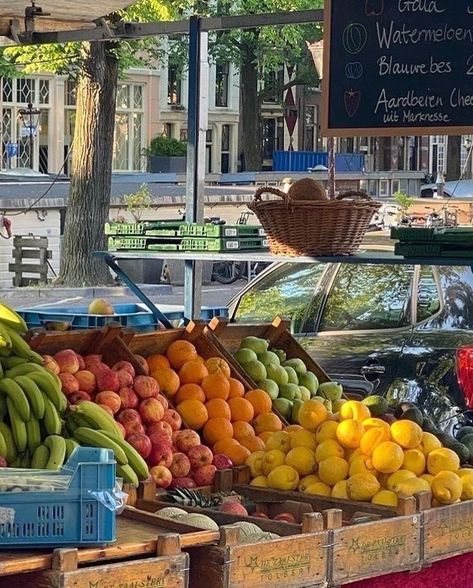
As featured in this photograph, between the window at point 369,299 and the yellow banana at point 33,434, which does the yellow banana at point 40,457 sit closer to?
the yellow banana at point 33,434

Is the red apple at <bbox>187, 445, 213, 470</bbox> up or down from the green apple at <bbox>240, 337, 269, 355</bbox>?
down

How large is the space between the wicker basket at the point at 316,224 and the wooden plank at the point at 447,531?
5.97 ft

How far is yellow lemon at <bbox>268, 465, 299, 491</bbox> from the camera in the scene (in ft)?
16.9

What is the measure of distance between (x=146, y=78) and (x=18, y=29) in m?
40.4

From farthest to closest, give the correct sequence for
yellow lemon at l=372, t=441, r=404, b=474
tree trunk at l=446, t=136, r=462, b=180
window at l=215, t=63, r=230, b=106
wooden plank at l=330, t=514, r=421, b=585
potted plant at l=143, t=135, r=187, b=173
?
1. window at l=215, t=63, r=230, b=106
2. tree trunk at l=446, t=136, r=462, b=180
3. potted plant at l=143, t=135, r=187, b=173
4. yellow lemon at l=372, t=441, r=404, b=474
5. wooden plank at l=330, t=514, r=421, b=585

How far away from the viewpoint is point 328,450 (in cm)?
517

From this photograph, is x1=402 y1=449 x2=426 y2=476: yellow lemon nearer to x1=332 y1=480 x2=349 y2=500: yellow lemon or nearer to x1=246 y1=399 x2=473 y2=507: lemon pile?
x1=246 y1=399 x2=473 y2=507: lemon pile

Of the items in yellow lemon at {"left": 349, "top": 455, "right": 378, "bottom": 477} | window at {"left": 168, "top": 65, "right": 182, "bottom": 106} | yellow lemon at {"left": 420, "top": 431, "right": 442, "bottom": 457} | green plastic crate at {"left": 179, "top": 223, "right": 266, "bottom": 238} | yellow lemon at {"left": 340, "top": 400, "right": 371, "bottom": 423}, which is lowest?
yellow lemon at {"left": 349, "top": 455, "right": 378, "bottom": 477}

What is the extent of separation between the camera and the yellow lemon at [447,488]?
4.83 metres

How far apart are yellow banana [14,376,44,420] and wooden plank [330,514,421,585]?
1159mm

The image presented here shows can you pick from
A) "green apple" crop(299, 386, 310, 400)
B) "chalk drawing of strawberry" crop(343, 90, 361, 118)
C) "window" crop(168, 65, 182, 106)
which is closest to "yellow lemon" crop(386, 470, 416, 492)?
"green apple" crop(299, 386, 310, 400)

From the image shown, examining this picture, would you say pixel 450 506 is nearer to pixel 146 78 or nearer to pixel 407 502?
pixel 407 502

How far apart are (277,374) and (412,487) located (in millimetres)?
1643

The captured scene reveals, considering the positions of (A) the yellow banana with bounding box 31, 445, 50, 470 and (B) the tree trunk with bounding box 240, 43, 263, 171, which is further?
(B) the tree trunk with bounding box 240, 43, 263, 171
